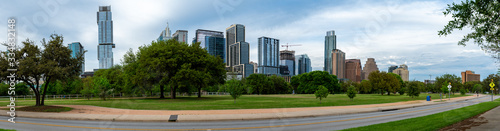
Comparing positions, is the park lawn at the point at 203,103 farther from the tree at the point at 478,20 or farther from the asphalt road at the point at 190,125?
the tree at the point at 478,20

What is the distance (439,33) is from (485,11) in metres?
2.03

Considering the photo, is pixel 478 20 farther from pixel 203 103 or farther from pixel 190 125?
pixel 203 103

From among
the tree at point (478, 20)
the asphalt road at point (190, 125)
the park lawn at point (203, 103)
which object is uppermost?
the tree at point (478, 20)

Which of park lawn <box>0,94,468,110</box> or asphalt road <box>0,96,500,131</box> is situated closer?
asphalt road <box>0,96,500,131</box>

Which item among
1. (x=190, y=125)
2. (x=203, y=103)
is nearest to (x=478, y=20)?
(x=190, y=125)

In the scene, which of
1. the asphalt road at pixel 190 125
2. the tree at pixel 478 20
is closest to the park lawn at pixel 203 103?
the asphalt road at pixel 190 125

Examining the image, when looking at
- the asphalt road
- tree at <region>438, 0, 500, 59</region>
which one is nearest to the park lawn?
the asphalt road

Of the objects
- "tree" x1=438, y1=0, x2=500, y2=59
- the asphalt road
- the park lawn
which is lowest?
the park lawn

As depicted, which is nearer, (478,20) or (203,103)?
(478,20)

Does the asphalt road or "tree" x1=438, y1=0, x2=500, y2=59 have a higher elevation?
"tree" x1=438, y1=0, x2=500, y2=59

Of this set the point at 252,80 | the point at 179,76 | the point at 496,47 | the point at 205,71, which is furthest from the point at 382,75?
the point at 496,47

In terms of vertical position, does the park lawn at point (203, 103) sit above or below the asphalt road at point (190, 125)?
below

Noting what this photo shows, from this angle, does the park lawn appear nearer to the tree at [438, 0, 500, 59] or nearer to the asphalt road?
the asphalt road

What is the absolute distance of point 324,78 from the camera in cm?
9706
